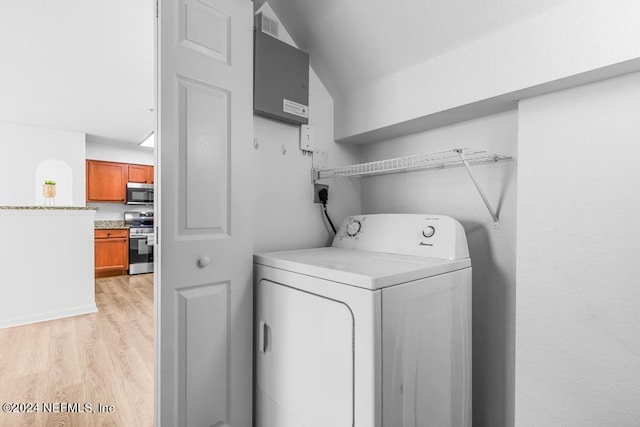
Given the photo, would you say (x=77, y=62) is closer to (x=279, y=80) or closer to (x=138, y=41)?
(x=138, y=41)

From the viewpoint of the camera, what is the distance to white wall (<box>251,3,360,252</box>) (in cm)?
157

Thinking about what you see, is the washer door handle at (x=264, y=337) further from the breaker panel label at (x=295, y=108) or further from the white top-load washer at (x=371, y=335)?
the breaker panel label at (x=295, y=108)

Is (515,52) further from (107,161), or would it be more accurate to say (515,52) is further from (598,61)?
(107,161)

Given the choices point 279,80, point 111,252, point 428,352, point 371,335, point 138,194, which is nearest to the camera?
point 371,335

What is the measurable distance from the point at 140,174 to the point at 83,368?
4581mm

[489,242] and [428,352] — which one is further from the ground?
[489,242]

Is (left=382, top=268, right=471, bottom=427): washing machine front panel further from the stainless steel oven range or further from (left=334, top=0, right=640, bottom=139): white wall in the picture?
the stainless steel oven range

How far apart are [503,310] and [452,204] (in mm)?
535

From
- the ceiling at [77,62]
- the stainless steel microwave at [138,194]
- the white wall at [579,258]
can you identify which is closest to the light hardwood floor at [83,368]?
the white wall at [579,258]

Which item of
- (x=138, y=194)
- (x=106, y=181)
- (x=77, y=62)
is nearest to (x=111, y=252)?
(x=138, y=194)

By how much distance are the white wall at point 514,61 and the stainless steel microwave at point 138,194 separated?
5477 millimetres

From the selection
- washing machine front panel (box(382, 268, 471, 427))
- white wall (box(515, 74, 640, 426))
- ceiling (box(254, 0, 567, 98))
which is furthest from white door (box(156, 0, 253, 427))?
white wall (box(515, 74, 640, 426))

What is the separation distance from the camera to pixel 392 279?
943 millimetres

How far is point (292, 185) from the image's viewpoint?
1.70 m
